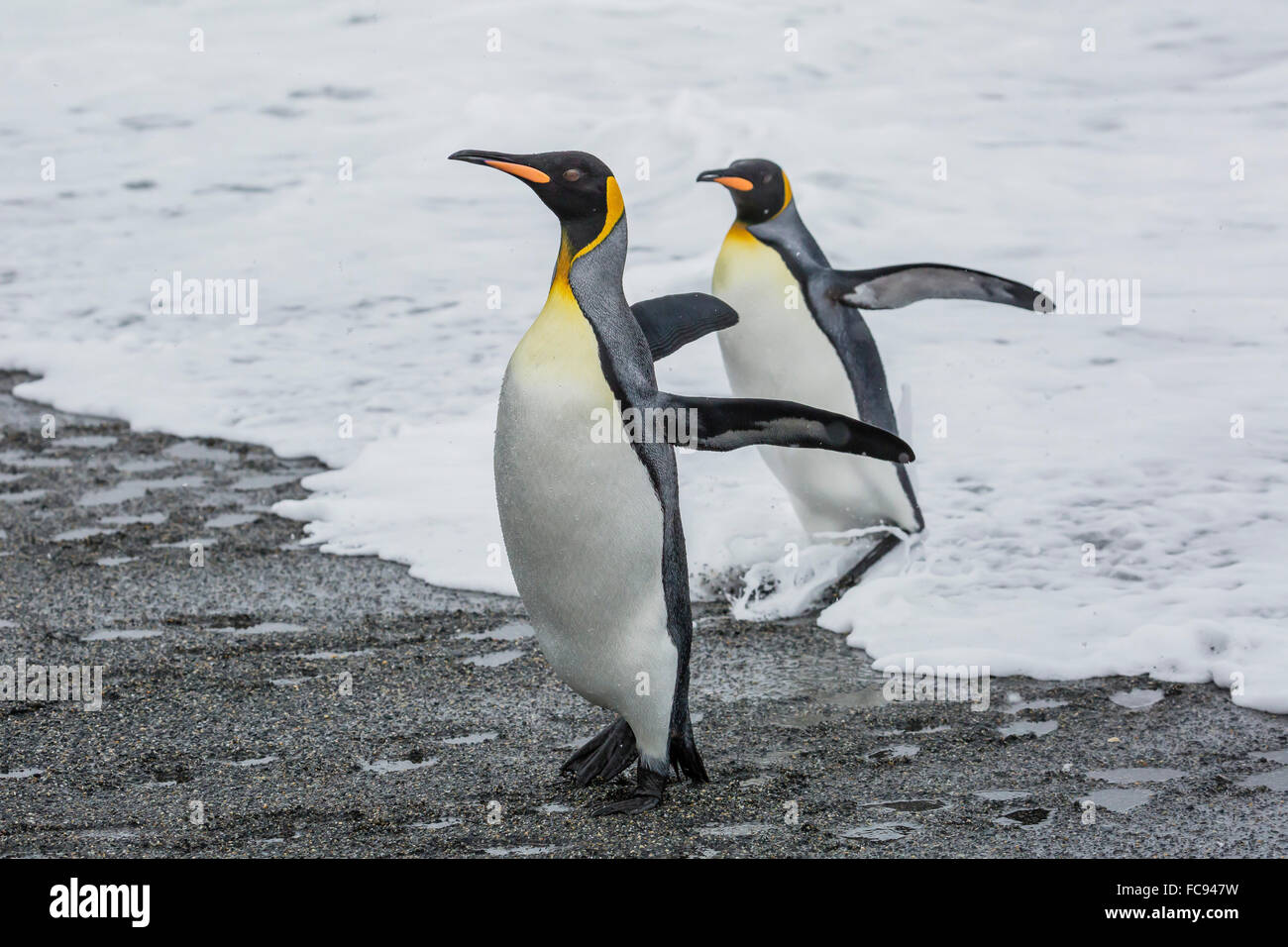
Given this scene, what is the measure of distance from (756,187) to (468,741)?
2.44m

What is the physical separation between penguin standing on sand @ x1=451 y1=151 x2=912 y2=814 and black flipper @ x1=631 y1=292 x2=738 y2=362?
191 millimetres

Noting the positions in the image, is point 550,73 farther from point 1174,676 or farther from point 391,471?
point 1174,676

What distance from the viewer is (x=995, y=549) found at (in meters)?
5.68

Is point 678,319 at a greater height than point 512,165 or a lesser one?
lesser

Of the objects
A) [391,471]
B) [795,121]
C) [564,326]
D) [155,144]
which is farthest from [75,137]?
[564,326]

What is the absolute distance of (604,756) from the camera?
3648 millimetres

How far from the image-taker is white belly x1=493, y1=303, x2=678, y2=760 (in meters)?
3.39

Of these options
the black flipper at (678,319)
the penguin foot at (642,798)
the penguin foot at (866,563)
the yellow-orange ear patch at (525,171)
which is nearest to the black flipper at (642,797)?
the penguin foot at (642,798)

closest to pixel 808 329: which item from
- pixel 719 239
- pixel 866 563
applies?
pixel 866 563

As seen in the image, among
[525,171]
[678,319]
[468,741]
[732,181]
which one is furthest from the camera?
[732,181]

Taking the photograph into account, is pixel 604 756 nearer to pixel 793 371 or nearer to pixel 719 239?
pixel 793 371

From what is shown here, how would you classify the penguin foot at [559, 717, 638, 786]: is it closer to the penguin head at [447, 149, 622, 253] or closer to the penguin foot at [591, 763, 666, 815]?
the penguin foot at [591, 763, 666, 815]

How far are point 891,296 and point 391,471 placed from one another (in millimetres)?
2395

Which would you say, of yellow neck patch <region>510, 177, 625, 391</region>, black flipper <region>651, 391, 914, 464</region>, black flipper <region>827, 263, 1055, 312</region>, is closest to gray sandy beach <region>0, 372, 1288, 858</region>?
black flipper <region>651, 391, 914, 464</region>
